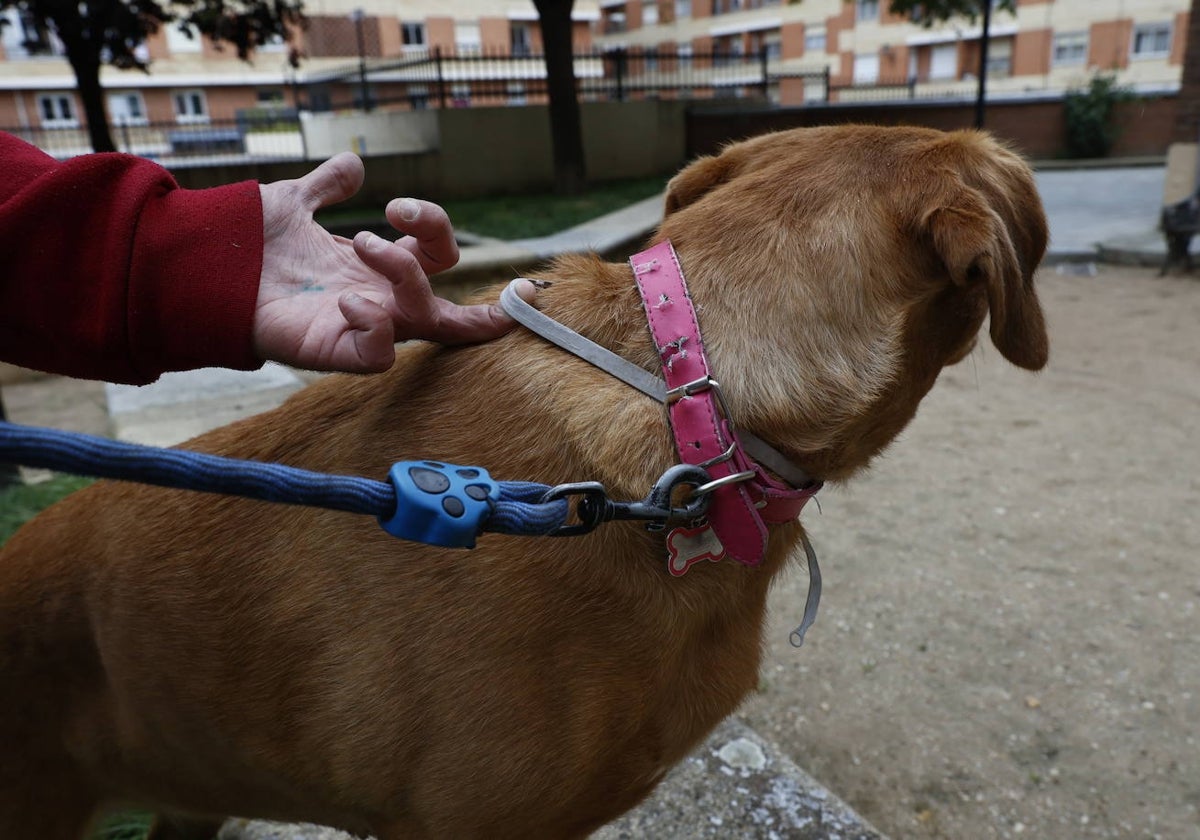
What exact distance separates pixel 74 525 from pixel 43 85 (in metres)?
46.1

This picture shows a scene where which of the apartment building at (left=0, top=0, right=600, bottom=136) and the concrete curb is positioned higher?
the apartment building at (left=0, top=0, right=600, bottom=136)

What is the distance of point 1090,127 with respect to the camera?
22188 mm

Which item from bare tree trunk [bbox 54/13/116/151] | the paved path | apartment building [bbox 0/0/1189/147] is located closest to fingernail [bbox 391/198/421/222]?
the paved path

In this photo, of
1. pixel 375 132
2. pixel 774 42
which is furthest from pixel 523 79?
pixel 774 42

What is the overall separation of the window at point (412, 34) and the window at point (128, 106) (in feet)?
41.2

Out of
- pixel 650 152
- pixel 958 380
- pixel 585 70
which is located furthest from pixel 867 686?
pixel 585 70

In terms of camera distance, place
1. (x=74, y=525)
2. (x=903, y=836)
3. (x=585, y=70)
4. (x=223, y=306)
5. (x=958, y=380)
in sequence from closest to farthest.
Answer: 1. (x=223, y=306)
2. (x=74, y=525)
3. (x=903, y=836)
4. (x=958, y=380)
5. (x=585, y=70)

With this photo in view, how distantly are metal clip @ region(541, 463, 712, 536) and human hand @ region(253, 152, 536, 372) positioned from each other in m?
0.43

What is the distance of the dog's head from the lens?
1528 mm

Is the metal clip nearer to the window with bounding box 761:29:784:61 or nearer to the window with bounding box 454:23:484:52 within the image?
the window with bounding box 454:23:484:52

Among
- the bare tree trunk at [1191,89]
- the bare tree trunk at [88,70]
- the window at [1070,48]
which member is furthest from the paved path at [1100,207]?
the window at [1070,48]

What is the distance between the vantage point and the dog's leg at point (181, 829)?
2.37 metres

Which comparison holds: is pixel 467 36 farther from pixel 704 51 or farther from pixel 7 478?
pixel 7 478

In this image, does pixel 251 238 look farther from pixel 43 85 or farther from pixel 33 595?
pixel 43 85
